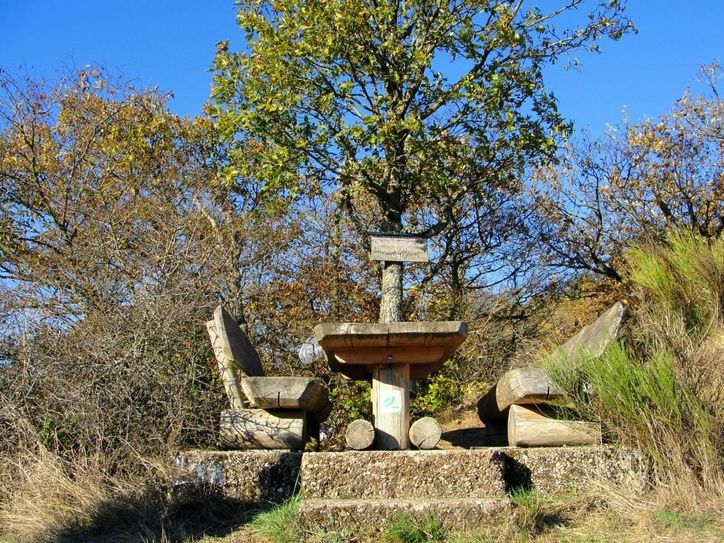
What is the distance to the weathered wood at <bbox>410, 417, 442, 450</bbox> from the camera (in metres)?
4.93

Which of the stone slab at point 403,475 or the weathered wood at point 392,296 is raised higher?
the weathered wood at point 392,296

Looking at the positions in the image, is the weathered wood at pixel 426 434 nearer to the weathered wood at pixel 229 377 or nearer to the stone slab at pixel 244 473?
the stone slab at pixel 244 473

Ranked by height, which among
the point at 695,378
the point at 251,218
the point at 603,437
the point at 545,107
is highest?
the point at 545,107

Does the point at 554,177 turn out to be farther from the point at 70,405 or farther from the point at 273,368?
the point at 70,405

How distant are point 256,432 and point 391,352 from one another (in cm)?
106

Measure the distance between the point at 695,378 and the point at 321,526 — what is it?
7.48ft

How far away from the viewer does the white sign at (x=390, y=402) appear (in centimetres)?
498

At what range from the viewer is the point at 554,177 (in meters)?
13.1

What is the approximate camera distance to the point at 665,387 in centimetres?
418

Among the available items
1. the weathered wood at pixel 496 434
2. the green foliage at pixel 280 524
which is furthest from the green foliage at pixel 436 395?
the green foliage at pixel 280 524

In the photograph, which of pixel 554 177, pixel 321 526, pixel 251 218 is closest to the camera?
pixel 321 526

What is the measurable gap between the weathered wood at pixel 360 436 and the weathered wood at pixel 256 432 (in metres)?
0.44

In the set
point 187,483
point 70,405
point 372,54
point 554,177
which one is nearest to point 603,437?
point 187,483

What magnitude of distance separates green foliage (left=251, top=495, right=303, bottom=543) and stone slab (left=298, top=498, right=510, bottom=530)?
71 millimetres
